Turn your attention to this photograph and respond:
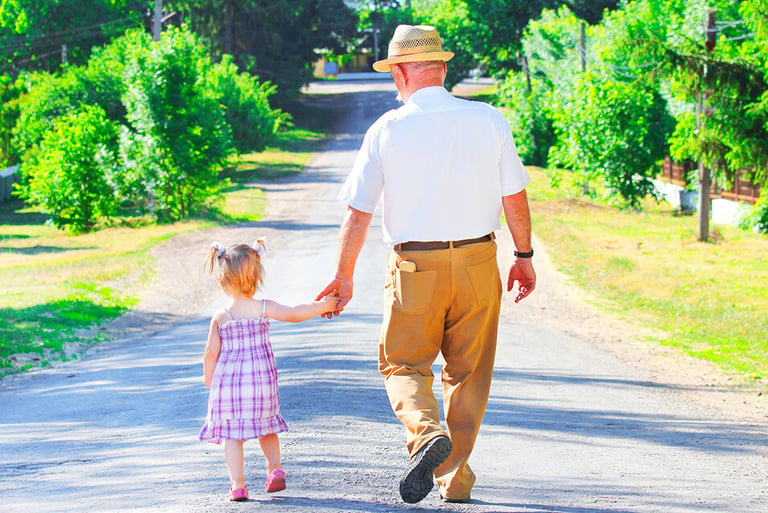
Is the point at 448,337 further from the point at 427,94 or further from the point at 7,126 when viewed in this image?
the point at 7,126

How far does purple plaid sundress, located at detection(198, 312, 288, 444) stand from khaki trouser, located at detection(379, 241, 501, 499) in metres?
0.62

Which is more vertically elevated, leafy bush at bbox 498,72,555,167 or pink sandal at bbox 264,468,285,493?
pink sandal at bbox 264,468,285,493

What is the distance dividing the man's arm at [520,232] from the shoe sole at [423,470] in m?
1.00

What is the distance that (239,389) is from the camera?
182 inches

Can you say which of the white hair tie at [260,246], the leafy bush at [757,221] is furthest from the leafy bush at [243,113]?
the white hair tie at [260,246]

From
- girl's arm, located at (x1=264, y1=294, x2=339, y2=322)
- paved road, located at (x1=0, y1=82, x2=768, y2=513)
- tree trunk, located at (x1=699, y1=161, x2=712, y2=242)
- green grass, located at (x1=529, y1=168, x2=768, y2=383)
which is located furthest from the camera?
tree trunk, located at (x1=699, y1=161, x2=712, y2=242)

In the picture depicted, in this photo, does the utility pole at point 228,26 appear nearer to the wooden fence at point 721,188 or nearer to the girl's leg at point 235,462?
the wooden fence at point 721,188

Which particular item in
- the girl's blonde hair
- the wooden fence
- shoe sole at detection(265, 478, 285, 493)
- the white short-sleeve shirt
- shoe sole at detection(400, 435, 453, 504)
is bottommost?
the wooden fence

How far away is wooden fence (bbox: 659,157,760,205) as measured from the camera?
86.1ft

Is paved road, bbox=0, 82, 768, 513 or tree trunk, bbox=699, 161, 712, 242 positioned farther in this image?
tree trunk, bbox=699, 161, 712, 242

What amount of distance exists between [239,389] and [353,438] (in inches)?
60.2

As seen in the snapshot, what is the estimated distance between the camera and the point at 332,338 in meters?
11.2

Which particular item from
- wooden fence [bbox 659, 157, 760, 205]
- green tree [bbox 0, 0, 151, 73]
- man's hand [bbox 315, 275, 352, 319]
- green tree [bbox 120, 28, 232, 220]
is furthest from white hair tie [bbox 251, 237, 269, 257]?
green tree [bbox 0, 0, 151, 73]

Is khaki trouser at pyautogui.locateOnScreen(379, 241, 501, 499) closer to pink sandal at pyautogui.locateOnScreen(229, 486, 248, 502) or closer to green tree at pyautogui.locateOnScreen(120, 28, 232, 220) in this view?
pink sandal at pyautogui.locateOnScreen(229, 486, 248, 502)
